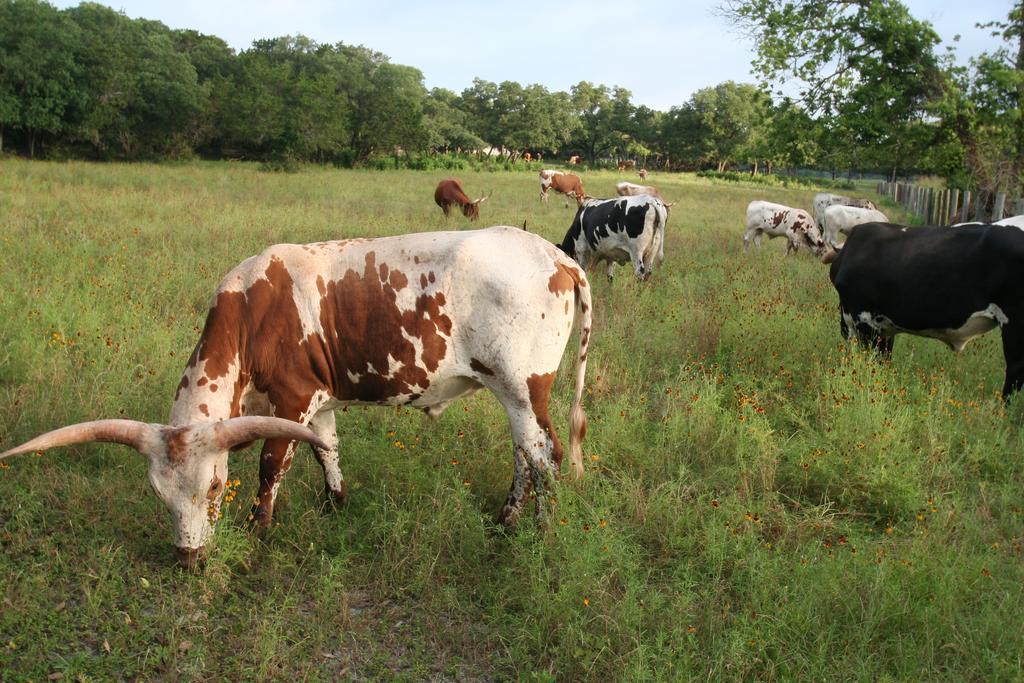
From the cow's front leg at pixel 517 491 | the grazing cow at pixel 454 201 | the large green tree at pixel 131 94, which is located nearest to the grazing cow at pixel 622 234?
the grazing cow at pixel 454 201

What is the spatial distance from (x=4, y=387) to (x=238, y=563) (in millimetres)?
3054

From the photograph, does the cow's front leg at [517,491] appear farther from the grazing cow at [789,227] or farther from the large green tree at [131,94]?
the large green tree at [131,94]

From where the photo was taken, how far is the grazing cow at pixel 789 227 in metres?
14.9

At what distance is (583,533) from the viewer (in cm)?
392

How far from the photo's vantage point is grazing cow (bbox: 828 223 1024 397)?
566cm

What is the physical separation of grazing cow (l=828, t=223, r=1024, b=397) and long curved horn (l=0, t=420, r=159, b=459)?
20.0 ft

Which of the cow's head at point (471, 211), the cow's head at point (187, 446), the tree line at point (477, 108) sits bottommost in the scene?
the cow's head at point (187, 446)

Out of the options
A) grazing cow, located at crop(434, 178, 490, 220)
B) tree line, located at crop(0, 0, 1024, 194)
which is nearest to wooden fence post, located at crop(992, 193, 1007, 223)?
tree line, located at crop(0, 0, 1024, 194)

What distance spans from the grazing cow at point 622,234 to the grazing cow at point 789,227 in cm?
453

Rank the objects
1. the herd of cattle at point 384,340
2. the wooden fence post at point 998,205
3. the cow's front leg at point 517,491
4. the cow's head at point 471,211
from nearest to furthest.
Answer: the herd of cattle at point 384,340, the cow's front leg at point 517,491, the wooden fence post at point 998,205, the cow's head at point 471,211

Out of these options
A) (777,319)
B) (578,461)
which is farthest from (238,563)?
(777,319)

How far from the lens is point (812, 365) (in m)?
6.53

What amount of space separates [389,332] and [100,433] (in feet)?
4.95

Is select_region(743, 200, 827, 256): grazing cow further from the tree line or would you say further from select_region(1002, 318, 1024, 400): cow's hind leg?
select_region(1002, 318, 1024, 400): cow's hind leg
